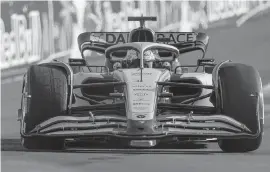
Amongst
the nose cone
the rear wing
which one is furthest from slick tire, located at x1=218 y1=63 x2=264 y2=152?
the rear wing

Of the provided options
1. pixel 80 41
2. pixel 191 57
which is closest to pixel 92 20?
pixel 191 57

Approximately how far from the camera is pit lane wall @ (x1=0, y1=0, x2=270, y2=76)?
26391 millimetres

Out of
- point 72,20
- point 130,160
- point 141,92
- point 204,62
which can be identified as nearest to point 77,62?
point 204,62

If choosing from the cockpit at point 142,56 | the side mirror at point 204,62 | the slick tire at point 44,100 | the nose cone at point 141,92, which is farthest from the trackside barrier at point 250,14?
the slick tire at point 44,100

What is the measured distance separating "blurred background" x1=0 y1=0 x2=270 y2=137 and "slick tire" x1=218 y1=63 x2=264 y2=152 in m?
7.55

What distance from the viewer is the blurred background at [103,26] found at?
85.6ft

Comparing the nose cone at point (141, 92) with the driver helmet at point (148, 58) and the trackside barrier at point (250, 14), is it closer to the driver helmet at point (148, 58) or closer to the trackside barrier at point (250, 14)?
the driver helmet at point (148, 58)

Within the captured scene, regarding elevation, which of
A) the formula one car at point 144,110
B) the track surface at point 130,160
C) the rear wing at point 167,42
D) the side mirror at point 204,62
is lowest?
the track surface at point 130,160

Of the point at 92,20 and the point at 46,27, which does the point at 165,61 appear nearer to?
the point at 46,27

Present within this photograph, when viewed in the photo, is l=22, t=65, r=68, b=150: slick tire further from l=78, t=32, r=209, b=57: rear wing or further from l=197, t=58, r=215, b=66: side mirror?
l=78, t=32, r=209, b=57: rear wing

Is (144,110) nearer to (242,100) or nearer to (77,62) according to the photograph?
(242,100)

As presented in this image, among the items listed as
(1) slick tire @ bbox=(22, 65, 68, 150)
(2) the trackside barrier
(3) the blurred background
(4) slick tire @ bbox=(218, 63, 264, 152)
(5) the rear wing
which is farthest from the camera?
(2) the trackside barrier

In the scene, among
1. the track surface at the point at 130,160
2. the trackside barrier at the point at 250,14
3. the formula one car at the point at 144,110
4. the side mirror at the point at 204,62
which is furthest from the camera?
the trackside barrier at the point at 250,14

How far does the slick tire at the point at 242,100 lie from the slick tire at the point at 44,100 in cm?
186
